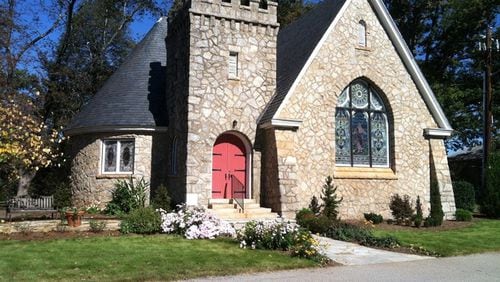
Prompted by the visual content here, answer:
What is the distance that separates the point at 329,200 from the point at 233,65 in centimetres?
572

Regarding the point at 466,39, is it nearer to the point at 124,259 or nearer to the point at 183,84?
the point at 183,84

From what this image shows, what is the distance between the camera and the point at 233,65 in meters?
16.7

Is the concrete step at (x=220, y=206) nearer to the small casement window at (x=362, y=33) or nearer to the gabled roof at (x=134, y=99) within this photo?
the gabled roof at (x=134, y=99)

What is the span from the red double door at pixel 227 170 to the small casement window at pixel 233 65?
7.05 ft

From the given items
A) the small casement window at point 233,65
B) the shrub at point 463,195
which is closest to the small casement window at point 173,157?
the small casement window at point 233,65

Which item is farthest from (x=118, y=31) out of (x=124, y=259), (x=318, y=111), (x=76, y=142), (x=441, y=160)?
(x=124, y=259)

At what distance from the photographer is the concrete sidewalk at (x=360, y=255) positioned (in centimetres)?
972

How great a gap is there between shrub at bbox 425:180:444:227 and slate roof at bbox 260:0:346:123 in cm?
663

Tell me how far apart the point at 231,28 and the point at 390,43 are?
6.46 metres

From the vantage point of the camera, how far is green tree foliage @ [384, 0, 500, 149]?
31.0 m

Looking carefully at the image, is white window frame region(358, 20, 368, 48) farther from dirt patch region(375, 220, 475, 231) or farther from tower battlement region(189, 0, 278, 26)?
dirt patch region(375, 220, 475, 231)

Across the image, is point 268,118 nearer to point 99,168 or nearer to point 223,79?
point 223,79

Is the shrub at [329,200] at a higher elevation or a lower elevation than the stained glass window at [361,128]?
lower

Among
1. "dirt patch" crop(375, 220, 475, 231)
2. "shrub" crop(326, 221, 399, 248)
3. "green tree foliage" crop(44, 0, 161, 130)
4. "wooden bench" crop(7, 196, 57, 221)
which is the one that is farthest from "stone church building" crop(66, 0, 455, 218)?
"green tree foliage" crop(44, 0, 161, 130)
